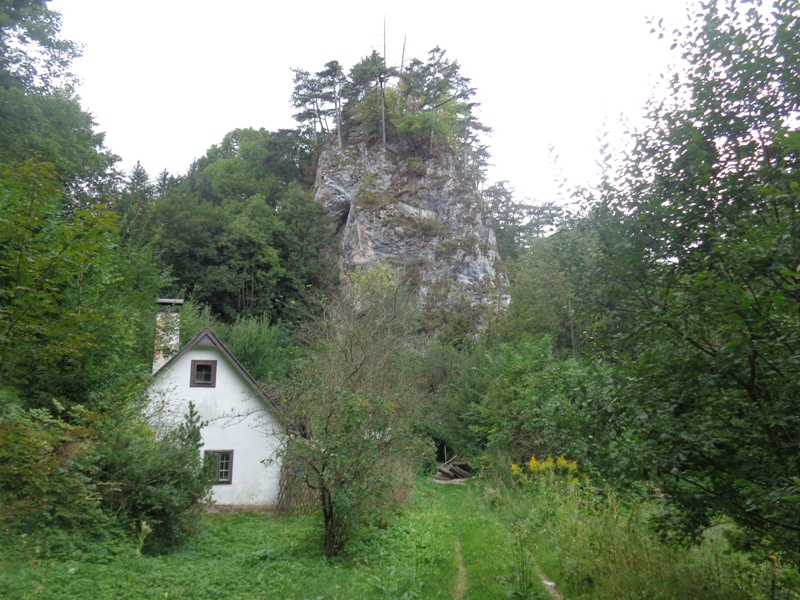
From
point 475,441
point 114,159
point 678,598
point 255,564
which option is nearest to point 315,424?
point 255,564

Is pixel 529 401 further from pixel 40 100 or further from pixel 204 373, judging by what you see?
pixel 40 100

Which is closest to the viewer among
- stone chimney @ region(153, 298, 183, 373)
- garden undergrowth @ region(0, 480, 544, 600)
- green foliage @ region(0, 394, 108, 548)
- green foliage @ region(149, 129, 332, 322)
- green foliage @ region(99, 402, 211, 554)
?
garden undergrowth @ region(0, 480, 544, 600)

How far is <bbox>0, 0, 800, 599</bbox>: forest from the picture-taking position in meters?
4.36

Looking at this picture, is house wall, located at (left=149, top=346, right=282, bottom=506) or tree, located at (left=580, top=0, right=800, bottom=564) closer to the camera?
tree, located at (left=580, top=0, right=800, bottom=564)

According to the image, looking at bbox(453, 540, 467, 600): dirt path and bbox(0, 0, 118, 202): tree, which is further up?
bbox(0, 0, 118, 202): tree

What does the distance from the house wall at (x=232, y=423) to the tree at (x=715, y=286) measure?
15.8 meters

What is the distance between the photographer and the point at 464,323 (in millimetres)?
38625

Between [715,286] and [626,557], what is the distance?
15.6 ft

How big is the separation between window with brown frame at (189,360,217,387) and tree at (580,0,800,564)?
1652cm

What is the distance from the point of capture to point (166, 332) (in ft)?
70.4

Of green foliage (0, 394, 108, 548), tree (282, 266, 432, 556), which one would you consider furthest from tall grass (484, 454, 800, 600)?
green foliage (0, 394, 108, 548)

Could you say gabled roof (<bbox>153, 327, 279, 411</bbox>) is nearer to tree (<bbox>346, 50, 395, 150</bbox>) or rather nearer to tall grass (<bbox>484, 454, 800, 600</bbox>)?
tall grass (<bbox>484, 454, 800, 600</bbox>)

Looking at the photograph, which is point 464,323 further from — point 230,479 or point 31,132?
point 31,132

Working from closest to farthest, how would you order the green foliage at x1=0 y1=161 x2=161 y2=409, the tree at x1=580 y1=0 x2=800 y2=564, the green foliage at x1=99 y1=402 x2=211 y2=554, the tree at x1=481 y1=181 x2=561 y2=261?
the tree at x1=580 y1=0 x2=800 y2=564 < the green foliage at x1=0 y1=161 x2=161 y2=409 < the green foliage at x1=99 y1=402 x2=211 y2=554 < the tree at x1=481 y1=181 x2=561 y2=261
